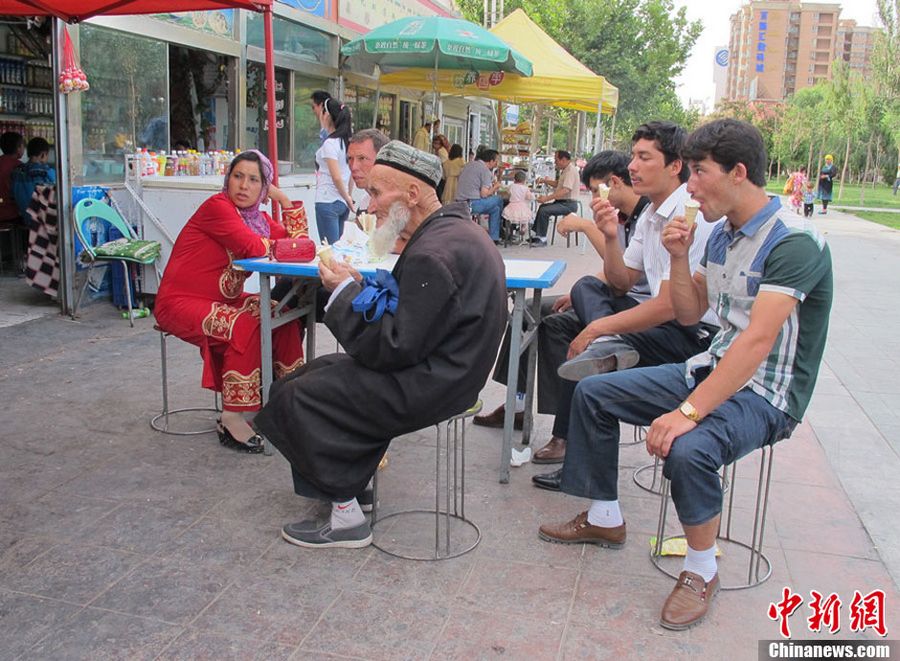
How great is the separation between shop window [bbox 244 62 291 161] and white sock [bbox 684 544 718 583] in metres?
7.47

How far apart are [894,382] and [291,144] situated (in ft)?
25.6

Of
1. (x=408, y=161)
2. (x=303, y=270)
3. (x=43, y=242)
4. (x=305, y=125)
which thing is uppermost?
(x=305, y=125)

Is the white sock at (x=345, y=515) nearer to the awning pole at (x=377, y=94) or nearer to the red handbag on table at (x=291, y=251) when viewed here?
the red handbag on table at (x=291, y=251)

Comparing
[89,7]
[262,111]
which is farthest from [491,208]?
[89,7]

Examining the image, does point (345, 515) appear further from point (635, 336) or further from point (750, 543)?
point (750, 543)

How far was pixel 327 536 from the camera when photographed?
3.19m

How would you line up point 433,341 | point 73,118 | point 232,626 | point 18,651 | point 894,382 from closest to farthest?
point 18,651, point 232,626, point 433,341, point 894,382, point 73,118

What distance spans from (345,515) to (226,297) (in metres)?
1.53

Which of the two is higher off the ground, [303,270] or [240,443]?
[303,270]

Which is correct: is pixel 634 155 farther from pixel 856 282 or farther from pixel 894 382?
pixel 856 282

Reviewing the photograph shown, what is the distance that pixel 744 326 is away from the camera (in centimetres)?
281

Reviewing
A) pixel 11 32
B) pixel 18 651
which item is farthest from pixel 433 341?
pixel 11 32

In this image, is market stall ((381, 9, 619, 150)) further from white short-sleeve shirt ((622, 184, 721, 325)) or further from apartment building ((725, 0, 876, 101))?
apartment building ((725, 0, 876, 101))
